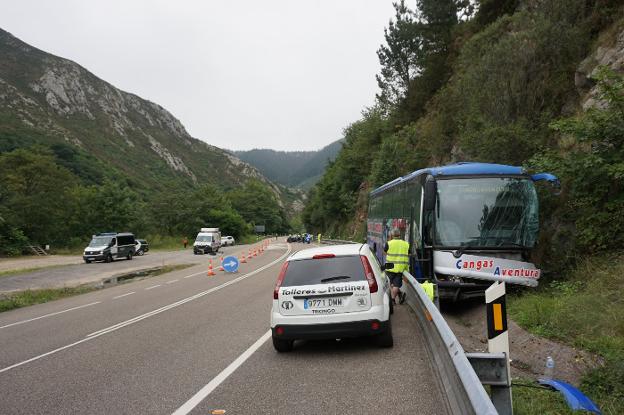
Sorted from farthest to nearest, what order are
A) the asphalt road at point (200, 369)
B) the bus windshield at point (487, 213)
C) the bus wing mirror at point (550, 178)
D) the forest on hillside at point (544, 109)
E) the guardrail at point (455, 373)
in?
the bus wing mirror at point (550, 178), the bus windshield at point (487, 213), the forest on hillside at point (544, 109), the asphalt road at point (200, 369), the guardrail at point (455, 373)

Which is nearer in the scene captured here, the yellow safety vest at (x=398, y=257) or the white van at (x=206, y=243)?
the yellow safety vest at (x=398, y=257)

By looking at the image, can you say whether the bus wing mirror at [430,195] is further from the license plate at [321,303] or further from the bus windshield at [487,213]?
the license plate at [321,303]

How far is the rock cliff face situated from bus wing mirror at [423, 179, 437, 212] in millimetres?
116840

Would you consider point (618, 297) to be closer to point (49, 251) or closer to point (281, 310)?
point (281, 310)

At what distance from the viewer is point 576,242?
34.3 ft

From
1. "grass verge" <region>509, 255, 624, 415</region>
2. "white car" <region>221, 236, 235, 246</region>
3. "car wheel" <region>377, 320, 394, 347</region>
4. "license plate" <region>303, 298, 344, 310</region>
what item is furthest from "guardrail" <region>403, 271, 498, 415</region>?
"white car" <region>221, 236, 235, 246</region>

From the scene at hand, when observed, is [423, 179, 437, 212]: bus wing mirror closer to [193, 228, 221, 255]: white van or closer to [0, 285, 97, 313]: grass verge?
Result: [0, 285, 97, 313]: grass verge

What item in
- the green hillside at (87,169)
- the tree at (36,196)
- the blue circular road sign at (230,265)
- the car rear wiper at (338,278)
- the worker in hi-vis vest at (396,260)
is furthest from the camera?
the green hillside at (87,169)

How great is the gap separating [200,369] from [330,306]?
2.02m

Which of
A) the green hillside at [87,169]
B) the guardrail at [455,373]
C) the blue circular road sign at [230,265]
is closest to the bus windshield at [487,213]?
the guardrail at [455,373]

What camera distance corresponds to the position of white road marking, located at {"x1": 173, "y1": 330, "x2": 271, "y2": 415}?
5.05 m

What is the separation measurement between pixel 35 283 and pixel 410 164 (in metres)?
27.1

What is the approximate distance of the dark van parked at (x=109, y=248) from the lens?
33062mm

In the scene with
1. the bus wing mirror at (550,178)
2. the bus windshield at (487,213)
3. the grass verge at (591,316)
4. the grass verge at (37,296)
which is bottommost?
the grass verge at (37,296)
